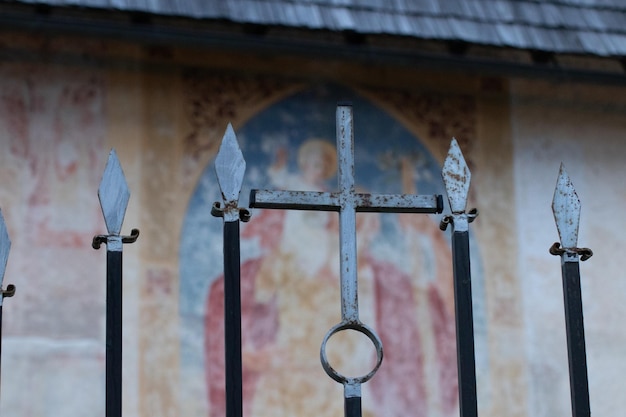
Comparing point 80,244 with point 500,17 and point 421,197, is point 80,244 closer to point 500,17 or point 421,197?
point 500,17

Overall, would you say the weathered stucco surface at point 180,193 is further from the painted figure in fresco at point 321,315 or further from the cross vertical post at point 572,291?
the cross vertical post at point 572,291

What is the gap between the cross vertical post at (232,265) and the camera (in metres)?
2.94

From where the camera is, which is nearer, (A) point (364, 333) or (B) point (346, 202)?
(A) point (364, 333)

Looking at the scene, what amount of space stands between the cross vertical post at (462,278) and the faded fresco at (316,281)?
93.4 inches

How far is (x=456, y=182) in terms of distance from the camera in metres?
3.11

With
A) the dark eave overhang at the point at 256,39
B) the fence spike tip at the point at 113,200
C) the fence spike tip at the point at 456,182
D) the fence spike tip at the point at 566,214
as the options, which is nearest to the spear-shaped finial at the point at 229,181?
the fence spike tip at the point at 113,200

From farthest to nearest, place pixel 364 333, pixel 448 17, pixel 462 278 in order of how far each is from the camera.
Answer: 1. pixel 448 17
2. pixel 462 278
3. pixel 364 333

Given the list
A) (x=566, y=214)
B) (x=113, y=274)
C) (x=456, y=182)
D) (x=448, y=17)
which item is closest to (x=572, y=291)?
(x=566, y=214)

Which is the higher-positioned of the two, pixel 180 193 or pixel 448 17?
pixel 448 17

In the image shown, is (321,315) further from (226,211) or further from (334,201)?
(226,211)

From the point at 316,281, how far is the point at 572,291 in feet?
8.09

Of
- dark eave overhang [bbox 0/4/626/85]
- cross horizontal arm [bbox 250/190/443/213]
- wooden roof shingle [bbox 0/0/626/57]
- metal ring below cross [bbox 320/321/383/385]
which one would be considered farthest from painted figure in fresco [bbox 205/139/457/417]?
metal ring below cross [bbox 320/321/383/385]

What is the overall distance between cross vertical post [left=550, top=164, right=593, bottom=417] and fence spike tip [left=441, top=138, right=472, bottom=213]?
8.1 inches

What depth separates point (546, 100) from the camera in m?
6.17
